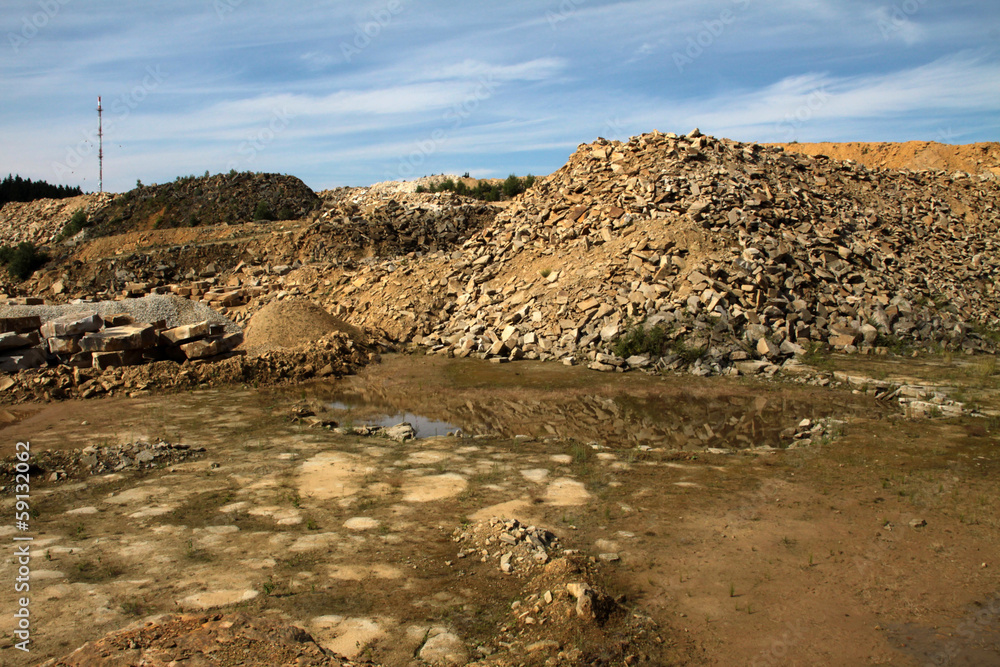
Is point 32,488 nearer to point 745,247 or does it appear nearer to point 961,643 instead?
point 961,643

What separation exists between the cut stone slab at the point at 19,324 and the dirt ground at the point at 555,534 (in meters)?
3.23

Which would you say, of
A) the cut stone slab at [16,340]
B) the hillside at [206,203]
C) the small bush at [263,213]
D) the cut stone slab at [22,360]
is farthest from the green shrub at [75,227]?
the cut stone slab at [22,360]

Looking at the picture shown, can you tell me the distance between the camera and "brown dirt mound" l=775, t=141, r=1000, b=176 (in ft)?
93.8

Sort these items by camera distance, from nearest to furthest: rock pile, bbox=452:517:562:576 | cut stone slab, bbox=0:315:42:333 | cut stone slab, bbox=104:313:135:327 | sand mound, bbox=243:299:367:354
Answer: rock pile, bbox=452:517:562:576 → cut stone slab, bbox=0:315:42:333 → cut stone slab, bbox=104:313:135:327 → sand mound, bbox=243:299:367:354

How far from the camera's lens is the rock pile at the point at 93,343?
9.26m

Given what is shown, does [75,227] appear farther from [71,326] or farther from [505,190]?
[71,326]

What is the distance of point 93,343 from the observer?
9.38m

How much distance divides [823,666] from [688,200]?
35.8 ft

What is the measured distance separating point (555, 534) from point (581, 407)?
3.85 metres

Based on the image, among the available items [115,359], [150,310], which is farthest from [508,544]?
[150,310]

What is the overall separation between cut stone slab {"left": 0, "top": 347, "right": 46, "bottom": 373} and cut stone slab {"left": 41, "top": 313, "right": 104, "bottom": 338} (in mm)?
295

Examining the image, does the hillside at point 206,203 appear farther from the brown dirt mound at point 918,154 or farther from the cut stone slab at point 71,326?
the brown dirt mound at point 918,154

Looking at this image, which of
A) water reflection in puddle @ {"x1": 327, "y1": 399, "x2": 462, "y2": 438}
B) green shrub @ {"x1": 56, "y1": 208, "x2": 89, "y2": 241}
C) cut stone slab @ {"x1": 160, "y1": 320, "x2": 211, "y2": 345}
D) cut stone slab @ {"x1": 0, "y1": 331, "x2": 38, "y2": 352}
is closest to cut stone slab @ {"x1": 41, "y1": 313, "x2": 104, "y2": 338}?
cut stone slab @ {"x1": 0, "y1": 331, "x2": 38, "y2": 352}

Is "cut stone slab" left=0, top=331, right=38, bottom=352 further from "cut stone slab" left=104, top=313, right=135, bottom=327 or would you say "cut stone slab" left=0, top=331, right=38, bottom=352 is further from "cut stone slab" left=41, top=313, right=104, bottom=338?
"cut stone slab" left=104, top=313, right=135, bottom=327
